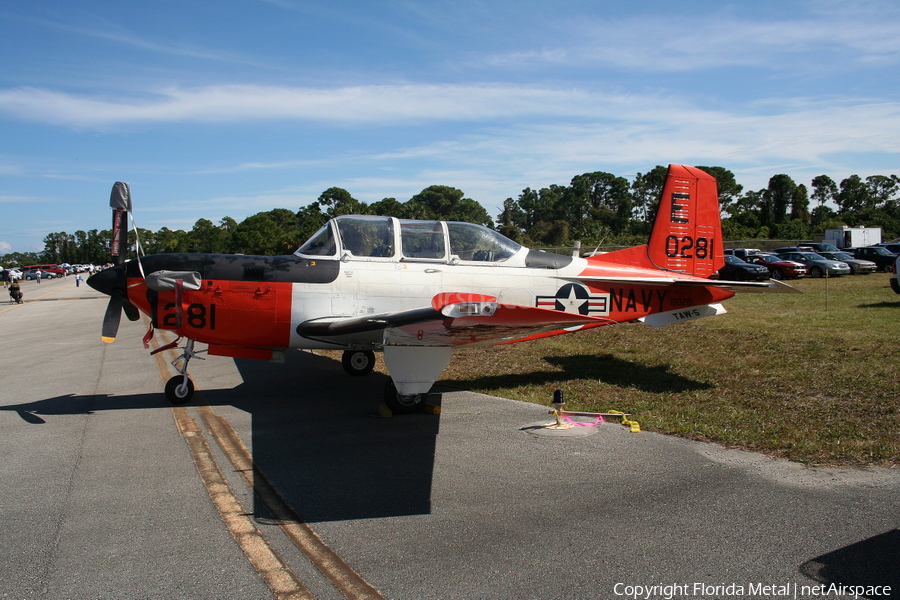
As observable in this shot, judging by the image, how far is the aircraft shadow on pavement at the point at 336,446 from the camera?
4.77m

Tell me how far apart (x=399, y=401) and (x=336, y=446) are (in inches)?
51.3

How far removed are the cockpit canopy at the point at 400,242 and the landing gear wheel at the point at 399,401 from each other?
73.1 inches

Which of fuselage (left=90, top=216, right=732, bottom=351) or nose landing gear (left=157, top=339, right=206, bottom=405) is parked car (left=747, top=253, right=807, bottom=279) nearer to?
fuselage (left=90, top=216, right=732, bottom=351)

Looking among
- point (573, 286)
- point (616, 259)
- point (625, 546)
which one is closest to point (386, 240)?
point (573, 286)

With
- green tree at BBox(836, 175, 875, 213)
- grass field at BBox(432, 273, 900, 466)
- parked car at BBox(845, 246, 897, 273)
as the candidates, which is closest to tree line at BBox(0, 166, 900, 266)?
green tree at BBox(836, 175, 875, 213)

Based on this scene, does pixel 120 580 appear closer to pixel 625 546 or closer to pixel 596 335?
pixel 625 546

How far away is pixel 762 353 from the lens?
1002 centimetres

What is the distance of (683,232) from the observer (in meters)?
9.55

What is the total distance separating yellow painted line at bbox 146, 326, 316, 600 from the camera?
3.47 meters

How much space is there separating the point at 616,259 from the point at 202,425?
267 inches

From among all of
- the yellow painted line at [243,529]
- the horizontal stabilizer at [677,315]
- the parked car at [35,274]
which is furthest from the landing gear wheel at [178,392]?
the parked car at [35,274]

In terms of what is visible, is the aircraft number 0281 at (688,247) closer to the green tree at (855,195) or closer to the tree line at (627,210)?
the tree line at (627,210)

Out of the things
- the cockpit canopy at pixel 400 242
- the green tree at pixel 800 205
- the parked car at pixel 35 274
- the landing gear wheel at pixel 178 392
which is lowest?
the landing gear wheel at pixel 178 392

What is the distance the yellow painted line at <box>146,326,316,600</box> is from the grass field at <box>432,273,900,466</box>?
431 cm
